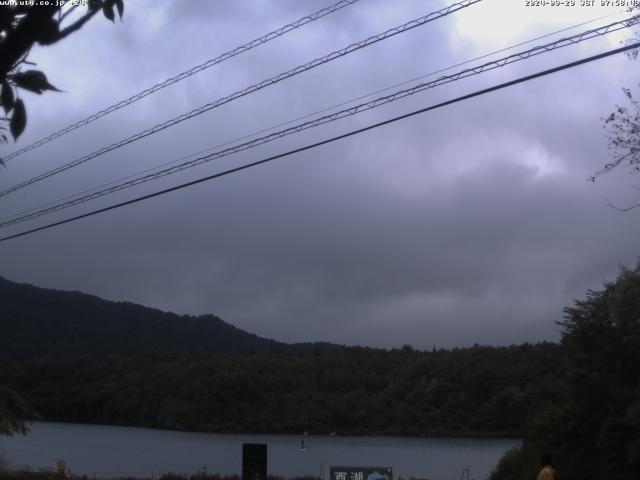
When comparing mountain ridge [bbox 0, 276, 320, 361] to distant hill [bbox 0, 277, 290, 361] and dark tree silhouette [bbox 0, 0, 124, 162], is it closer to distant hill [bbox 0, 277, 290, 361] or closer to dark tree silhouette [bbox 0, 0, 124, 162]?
distant hill [bbox 0, 277, 290, 361]

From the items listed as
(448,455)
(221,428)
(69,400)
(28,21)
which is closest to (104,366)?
(69,400)

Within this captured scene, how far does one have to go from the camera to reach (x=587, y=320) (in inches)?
884

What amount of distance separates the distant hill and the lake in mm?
28147

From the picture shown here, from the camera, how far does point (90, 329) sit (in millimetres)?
131875

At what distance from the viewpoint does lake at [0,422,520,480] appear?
1766 inches

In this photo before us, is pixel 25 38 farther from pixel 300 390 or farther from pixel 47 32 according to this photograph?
pixel 300 390

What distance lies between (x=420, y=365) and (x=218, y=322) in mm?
94220

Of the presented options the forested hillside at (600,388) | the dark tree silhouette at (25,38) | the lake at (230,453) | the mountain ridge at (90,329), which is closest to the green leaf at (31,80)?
the dark tree silhouette at (25,38)

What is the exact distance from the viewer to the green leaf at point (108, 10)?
4457 mm

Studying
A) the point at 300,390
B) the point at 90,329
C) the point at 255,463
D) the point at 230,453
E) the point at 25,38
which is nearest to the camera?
the point at 25,38

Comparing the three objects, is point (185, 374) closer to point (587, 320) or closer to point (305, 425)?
point (305, 425)

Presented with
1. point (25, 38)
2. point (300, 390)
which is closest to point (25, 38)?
point (25, 38)

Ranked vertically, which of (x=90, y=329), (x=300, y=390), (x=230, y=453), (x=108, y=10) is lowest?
(x=230, y=453)

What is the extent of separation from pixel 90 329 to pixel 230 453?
77495 millimetres
